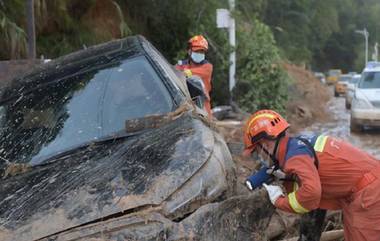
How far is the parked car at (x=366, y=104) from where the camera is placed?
43.1ft

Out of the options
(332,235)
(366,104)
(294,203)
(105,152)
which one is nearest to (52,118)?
(105,152)

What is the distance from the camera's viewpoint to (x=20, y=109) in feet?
12.8

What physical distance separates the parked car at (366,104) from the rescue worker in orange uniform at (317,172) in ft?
32.7

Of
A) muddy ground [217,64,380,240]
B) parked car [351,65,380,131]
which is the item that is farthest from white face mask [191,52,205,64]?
parked car [351,65,380,131]

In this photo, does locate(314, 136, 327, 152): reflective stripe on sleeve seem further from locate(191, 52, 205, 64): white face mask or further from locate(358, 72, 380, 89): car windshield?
locate(358, 72, 380, 89): car windshield

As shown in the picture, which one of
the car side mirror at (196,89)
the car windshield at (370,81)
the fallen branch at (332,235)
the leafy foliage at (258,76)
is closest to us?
the fallen branch at (332,235)

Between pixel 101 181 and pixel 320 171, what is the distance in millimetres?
1265

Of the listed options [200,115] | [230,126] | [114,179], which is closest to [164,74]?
[200,115]

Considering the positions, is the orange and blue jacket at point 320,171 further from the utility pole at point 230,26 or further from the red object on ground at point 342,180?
the utility pole at point 230,26

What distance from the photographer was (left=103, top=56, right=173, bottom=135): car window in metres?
3.60

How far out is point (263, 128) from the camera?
328 cm

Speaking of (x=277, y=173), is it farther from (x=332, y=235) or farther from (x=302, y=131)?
(x=302, y=131)

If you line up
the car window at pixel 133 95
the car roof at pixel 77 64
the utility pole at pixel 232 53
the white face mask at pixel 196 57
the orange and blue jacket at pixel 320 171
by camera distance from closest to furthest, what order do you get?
1. the orange and blue jacket at pixel 320 171
2. the car window at pixel 133 95
3. the car roof at pixel 77 64
4. the white face mask at pixel 196 57
5. the utility pole at pixel 232 53

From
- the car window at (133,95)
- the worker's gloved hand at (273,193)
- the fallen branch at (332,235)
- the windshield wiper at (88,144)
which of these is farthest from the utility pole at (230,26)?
the worker's gloved hand at (273,193)
